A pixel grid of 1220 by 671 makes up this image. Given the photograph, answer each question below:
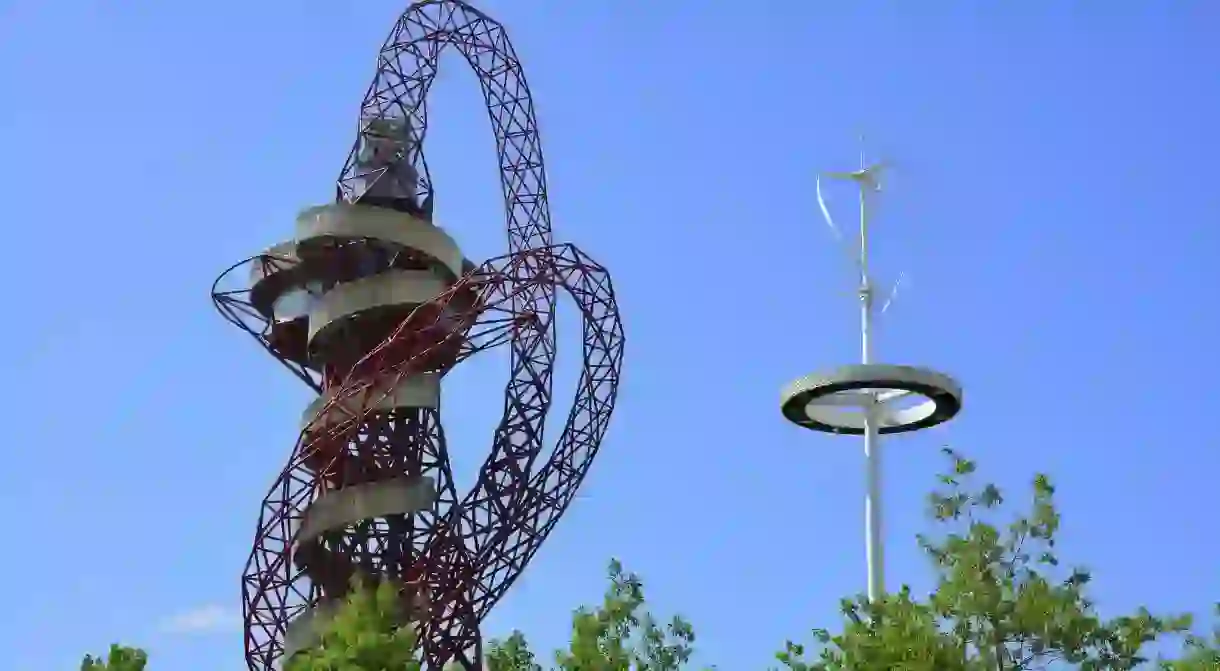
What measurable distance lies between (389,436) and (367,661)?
1282 cm

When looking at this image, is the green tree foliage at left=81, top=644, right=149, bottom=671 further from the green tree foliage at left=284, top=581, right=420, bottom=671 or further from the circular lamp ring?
the circular lamp ring

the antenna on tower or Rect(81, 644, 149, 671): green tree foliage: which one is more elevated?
the antenna on tower

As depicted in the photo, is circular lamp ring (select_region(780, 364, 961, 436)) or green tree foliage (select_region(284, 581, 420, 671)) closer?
green tree foliage (select_region(284, 581, 420, 671))

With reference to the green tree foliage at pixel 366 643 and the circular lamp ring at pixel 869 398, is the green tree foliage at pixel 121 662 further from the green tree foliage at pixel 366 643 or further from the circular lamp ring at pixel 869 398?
the circular lamp ring at pixel 869 398

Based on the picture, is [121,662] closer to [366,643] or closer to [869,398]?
[366,643]

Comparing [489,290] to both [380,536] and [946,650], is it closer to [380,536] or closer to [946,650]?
[380,536]

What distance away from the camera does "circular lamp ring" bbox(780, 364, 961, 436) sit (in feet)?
126

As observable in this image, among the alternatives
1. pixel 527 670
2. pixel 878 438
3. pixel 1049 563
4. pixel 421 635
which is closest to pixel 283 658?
pixel 421 635

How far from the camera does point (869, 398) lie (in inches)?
1647

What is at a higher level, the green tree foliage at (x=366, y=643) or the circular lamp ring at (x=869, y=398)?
the circular lamp ring at (x=869, y=398)

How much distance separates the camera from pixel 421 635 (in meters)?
39.0

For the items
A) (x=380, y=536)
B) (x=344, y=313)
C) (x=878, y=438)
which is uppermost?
(x=344, y=313)

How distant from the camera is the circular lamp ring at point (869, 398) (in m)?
38.5

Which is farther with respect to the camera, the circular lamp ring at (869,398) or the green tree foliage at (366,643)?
the circular lamp ring at (869,398)
